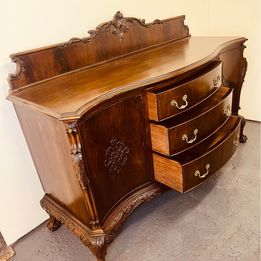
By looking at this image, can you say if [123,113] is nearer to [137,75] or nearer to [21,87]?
[137,75]

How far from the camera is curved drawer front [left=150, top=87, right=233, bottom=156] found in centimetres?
104

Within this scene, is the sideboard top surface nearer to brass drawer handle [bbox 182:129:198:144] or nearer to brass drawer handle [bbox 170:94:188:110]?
brass drawer handle [bbox 170:94:188:110]

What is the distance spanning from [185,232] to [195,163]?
371mm

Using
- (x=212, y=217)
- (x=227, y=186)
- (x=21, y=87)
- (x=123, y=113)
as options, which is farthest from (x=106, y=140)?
(x=227, y=186)

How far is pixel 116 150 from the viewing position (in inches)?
40.1

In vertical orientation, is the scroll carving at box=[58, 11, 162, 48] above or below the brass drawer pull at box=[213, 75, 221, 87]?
above

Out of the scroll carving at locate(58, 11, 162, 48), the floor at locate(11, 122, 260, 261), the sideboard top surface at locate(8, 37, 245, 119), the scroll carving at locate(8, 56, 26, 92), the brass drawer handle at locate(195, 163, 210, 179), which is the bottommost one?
the floor at locate(11, 122, 260, 261)

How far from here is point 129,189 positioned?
114cm

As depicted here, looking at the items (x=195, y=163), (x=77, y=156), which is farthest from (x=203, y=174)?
(x=77, y=156)

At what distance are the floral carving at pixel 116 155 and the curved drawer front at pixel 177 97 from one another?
16cm

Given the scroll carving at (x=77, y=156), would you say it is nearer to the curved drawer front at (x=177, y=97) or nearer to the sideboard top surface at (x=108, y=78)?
the sideboard top surface at (x=108, y=78)

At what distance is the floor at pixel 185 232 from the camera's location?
3.80 feet

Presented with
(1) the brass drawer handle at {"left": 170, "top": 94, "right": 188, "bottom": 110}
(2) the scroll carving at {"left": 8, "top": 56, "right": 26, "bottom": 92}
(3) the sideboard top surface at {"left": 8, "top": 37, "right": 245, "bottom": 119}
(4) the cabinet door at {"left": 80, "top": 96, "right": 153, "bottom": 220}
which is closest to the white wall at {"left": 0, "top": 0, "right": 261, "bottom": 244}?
(2) the scroll carving at {"left": 8, "top": 56, "right": 26, "bottom": 92}

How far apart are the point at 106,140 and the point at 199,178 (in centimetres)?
44
